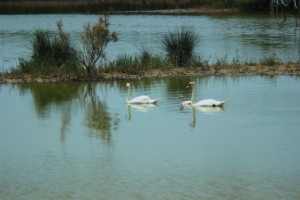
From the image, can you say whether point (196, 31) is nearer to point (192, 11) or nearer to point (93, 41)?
point (192, 11)

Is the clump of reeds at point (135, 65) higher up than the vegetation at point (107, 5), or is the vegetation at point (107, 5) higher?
the vegetation at point (107, 5)

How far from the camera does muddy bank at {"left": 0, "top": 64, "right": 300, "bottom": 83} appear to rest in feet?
65.8

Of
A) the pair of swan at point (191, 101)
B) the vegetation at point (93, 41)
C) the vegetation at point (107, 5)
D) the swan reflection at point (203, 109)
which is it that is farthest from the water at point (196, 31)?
the swan reflection at point (203, 109)

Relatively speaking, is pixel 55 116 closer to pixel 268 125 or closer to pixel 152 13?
pixel 268 125

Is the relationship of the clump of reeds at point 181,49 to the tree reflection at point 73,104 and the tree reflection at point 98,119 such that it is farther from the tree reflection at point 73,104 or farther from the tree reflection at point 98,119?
the tree reflection at point 98,119

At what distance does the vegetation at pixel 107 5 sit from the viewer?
2318 inches

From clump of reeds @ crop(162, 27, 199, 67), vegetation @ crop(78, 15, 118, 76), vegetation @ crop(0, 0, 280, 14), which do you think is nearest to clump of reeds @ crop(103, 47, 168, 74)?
clump of reeds @ crop(162, 27, 199, 67)

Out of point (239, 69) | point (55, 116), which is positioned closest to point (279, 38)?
point (239, 69)

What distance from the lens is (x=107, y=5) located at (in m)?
61.3

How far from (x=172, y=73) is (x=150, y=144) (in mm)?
8875

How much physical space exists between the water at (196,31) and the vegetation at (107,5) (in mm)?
5342

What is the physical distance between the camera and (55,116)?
15195 millimetres

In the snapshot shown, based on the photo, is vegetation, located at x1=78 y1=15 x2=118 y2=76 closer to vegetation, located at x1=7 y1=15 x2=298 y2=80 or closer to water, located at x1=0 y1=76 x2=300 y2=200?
vegetation, located at x1=7 y1=15 x2=298 y2=80

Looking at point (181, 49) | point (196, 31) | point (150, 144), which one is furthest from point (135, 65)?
point (196, 31)
